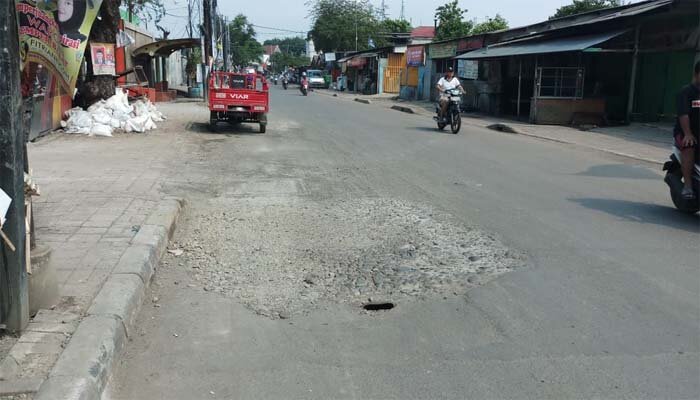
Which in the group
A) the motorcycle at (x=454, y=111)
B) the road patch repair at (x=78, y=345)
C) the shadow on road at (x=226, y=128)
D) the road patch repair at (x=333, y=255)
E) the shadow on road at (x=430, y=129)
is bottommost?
the road patch repair at (x=333, y=255)

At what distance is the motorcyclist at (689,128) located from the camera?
7.32m

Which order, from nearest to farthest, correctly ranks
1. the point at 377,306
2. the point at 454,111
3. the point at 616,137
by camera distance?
the point at 377,306 → the point at 616,137 → the point at 454,111

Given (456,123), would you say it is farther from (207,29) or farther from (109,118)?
(207,29)

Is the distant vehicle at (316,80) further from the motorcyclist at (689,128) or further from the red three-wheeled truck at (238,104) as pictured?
the motorcyclist at (689,128)

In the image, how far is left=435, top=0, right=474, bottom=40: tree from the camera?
55.2m

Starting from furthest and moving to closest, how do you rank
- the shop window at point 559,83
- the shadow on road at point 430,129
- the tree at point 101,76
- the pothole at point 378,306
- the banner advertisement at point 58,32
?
the shop window at point 559,83 < the shadow on road at point 430,129 < the tree at point 101,76 < the banner advertisement at point 58,32 < the pothole at point 378,306

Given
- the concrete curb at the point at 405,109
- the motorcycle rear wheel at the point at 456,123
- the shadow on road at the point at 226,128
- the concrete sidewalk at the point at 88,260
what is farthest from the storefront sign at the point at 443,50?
the concrete sidewalk at the point at 88,260

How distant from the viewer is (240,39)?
99.6m

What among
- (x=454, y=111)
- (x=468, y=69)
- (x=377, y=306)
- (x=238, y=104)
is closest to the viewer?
(x=377, y=306)

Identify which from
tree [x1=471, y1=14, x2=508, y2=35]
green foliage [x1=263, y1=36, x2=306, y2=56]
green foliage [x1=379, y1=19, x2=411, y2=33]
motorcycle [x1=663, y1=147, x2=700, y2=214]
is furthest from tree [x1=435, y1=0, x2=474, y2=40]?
green foliage [x1=263, y1=36, x2=306, y2=56]

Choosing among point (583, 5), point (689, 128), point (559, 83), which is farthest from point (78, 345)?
point (583, 5)

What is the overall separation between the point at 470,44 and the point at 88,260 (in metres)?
28.5

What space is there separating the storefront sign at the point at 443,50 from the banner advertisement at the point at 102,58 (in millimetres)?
21043

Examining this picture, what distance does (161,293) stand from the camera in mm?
5047
